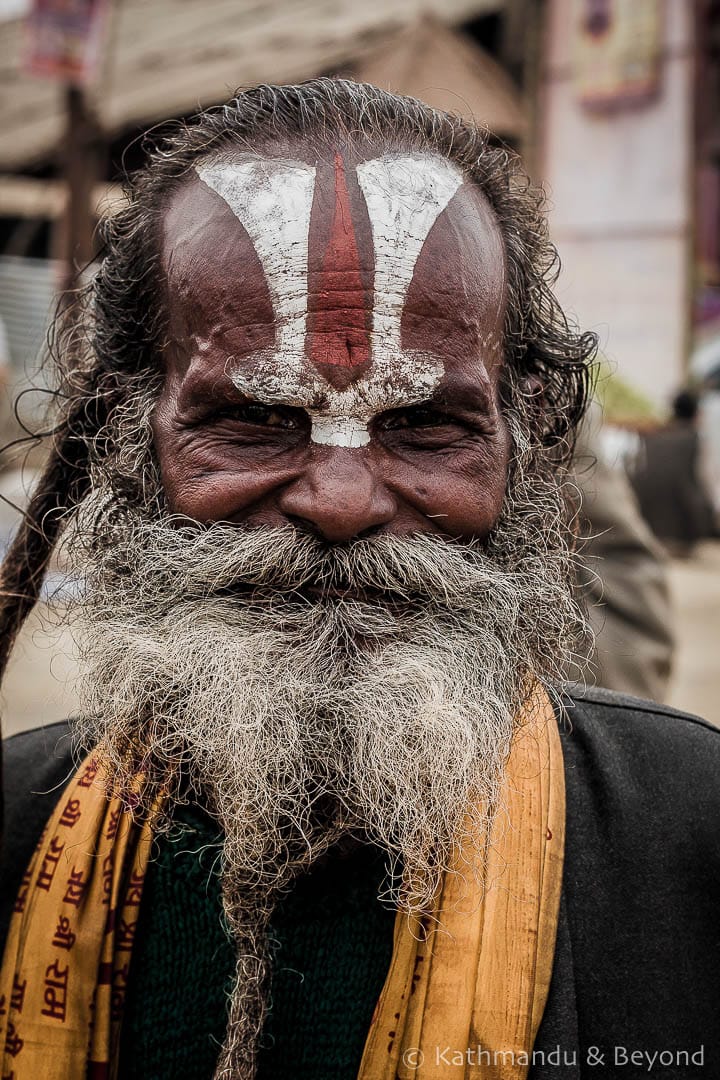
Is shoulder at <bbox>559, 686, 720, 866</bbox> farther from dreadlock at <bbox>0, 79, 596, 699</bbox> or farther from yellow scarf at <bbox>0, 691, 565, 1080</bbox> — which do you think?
dreadlock at <bbox>0, 79, 596, 699</bbox>

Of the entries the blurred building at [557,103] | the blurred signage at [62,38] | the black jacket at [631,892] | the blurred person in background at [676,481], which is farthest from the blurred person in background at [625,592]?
the blurred person in background at [676,481]

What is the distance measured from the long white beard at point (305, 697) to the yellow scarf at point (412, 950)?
0.07 meters

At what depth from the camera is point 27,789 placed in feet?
5.88

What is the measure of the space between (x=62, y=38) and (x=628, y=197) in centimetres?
644

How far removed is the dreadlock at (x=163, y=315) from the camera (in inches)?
65.6

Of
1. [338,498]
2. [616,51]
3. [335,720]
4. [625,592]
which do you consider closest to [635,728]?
[335,720]

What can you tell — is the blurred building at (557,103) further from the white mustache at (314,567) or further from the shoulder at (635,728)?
the white mustache at (314,567)

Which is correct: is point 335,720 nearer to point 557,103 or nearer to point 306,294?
point 306,294

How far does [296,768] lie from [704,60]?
11.2m

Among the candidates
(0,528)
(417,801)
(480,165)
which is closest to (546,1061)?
(417,801)

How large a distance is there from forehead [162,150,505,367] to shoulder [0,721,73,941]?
80cm

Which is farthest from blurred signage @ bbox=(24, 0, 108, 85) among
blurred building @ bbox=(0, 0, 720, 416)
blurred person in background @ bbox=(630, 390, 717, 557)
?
blurred person in background @ bbox=(630, 390, 717, 557)

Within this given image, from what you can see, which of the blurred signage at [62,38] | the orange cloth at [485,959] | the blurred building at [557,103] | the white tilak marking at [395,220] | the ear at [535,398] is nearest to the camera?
the orange cloth at [485,959]

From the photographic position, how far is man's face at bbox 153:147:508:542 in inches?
60.4
